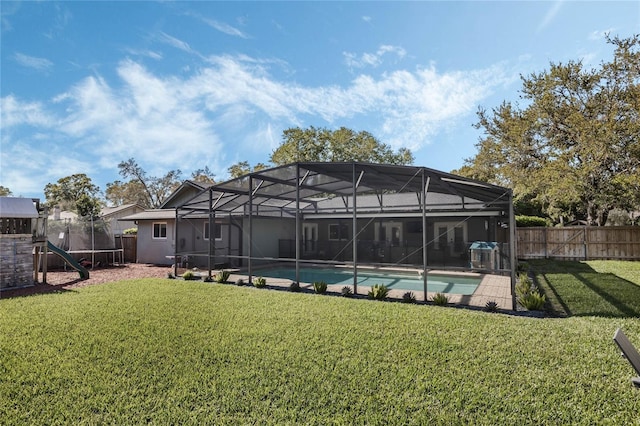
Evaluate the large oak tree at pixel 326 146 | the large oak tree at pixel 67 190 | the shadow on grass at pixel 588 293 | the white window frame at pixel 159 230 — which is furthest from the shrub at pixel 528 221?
the large oak tree at pixel 67 190

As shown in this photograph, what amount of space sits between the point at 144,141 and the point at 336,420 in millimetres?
24385

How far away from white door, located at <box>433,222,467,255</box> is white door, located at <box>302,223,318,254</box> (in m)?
6.06

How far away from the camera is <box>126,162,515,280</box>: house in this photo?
39.5 ft

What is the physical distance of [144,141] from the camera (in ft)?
76.0

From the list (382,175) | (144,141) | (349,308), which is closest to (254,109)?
(144,141)

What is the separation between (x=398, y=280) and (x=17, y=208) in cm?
1206

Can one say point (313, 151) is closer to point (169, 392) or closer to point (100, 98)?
point (100, 98)

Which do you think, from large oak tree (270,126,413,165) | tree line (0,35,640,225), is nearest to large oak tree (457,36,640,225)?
tree line (0,35,640,225)

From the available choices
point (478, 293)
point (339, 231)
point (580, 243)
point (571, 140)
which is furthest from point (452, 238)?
point (571, 140)

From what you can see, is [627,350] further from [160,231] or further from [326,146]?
[326,146]

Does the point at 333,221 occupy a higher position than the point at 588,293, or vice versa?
the point at 333,221

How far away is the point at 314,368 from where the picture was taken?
4090mm

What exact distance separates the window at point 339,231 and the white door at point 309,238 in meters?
0.86

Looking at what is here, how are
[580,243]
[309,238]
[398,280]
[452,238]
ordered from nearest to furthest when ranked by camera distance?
1. [398,280]
2. [452,238]
3. [580,243]
4. [309,238]
